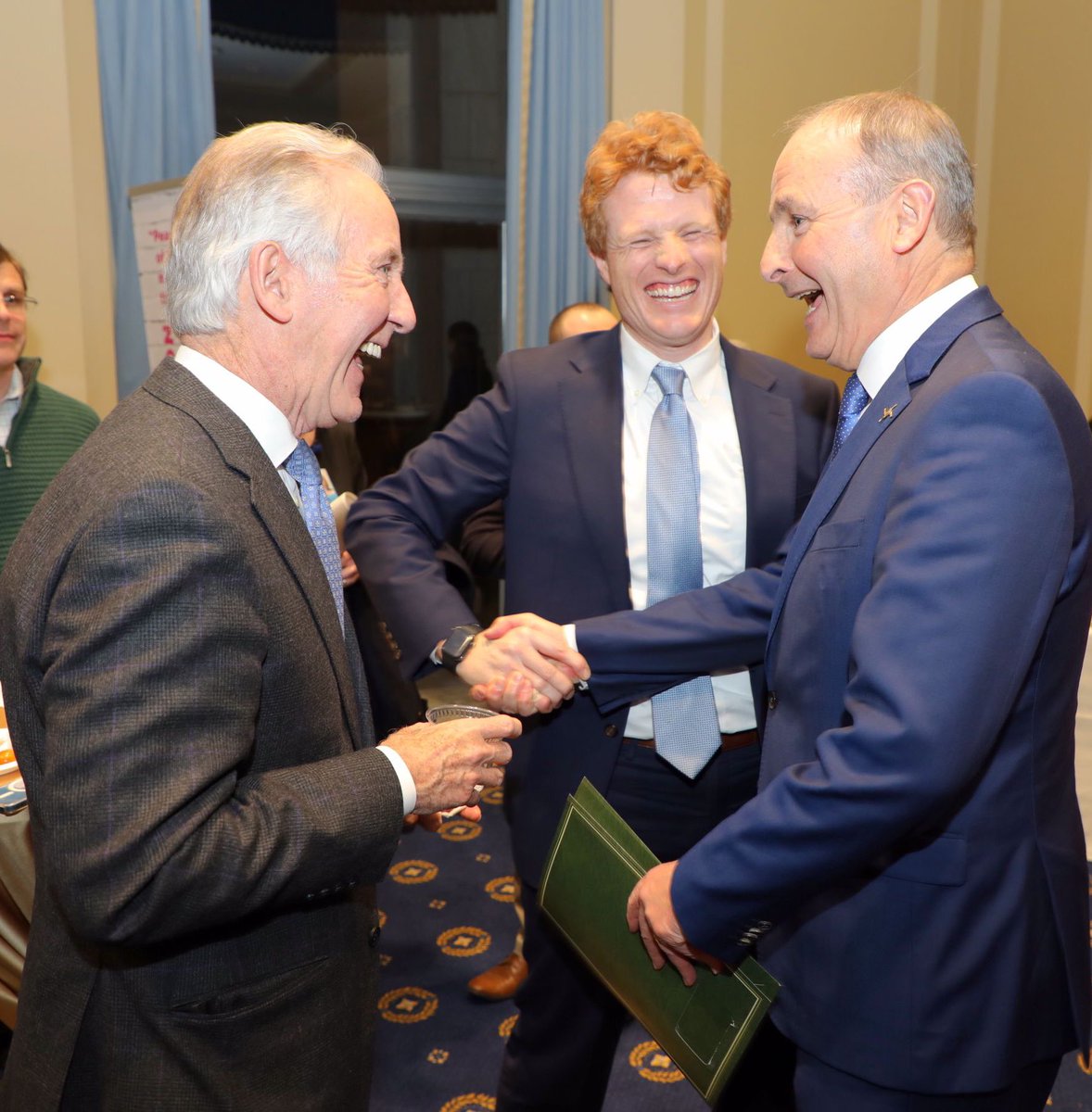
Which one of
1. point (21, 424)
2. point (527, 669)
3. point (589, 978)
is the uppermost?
point (21, 424)

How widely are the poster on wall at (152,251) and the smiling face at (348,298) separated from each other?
11.4ft

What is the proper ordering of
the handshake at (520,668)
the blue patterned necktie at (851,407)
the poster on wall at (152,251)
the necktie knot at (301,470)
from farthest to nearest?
1. the poster on wall at (152,251)
2. the handshake at (520,668)
3. the blue patterned necktie at (851,407)
4. the necktie knot at (301,470)

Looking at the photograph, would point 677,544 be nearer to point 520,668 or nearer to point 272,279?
point 520,668

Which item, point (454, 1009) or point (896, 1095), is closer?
point (896, 1095)

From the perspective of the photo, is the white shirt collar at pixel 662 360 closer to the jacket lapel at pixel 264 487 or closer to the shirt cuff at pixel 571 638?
the shirt cuff at pixel 571 638

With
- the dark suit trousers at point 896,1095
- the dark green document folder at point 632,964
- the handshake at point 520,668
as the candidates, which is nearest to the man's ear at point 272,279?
the handshake at point 520,668

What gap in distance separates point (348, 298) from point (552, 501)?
687 millimetres

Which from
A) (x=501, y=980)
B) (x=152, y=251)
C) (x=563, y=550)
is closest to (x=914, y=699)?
(x=563, y=550)

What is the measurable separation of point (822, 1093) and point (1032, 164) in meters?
5.40

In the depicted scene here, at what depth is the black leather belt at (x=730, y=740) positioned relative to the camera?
1843 mm

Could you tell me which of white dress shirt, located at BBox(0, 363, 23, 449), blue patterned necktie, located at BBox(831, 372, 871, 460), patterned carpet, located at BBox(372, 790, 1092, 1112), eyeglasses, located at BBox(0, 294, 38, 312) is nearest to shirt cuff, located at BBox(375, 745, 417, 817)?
blue patterned necktie, located at BBox(831, 372, 871, 460)

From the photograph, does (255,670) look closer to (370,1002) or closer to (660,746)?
(370,1002)

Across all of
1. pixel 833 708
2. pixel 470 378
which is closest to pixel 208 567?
pixel 833 708

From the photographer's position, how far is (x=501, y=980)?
116 inches
